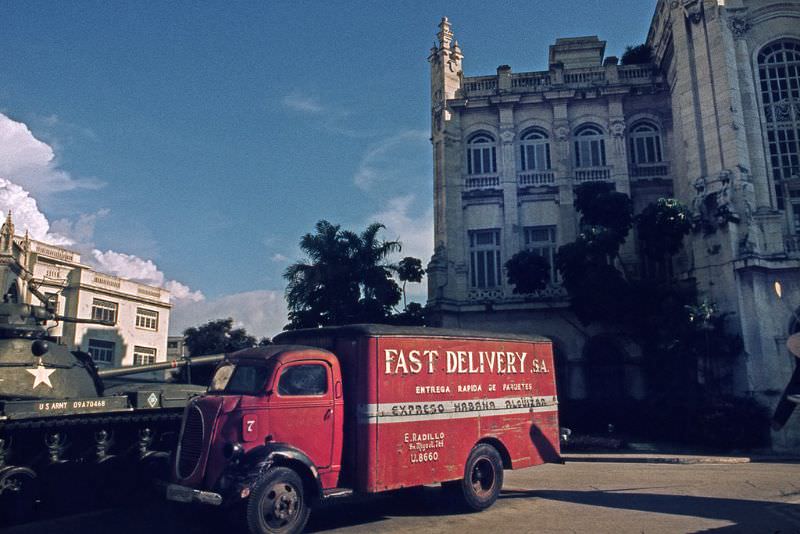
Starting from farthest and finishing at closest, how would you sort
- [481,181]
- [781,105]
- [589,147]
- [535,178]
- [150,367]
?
[481,181], [589,147], [535,178], [781,105], [150,367]

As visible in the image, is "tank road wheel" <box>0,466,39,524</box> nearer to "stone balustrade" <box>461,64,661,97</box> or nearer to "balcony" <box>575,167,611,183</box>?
"balcony" <box>575,167,611,183</box>

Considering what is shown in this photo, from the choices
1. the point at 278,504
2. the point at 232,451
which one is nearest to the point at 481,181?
the point at 232,451

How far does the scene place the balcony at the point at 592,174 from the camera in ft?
91.2

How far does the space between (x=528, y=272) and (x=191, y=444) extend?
61.7 ft

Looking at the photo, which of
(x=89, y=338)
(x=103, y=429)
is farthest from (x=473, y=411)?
(x=89, y=338)

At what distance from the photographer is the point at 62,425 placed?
9.56 metres

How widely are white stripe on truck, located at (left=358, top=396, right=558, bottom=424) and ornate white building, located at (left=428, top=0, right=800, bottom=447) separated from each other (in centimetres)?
1386

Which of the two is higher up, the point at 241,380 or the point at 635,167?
the point at 635,167

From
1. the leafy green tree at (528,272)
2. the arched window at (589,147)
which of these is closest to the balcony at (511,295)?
the leafy green tree at (528,272)

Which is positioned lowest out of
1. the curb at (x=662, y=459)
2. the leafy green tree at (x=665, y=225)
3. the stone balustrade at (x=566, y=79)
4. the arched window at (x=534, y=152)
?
the curb at (x=662, y=459)

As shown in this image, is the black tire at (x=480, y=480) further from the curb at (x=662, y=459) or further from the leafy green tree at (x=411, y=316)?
the leafy green tree at (x=411, y=316)

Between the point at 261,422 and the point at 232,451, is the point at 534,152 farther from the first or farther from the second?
the point at 232,451

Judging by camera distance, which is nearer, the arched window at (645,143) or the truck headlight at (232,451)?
the truck headlight at (232,451)

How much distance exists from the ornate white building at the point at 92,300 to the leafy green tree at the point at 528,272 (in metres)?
22.7
